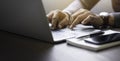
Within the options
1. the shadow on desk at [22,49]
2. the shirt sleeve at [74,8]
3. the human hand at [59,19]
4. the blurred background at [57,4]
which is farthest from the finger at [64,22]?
the blurred background at [57,4]

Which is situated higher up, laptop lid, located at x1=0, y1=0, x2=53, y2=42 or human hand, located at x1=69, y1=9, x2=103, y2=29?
laptop lid, located at x1=0, y1=0, x2=53, y2=42

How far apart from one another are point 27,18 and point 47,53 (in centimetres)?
20

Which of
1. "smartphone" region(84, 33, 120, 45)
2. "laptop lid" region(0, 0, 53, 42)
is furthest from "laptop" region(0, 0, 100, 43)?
"smartphone" region(84, 33, 120, 45)

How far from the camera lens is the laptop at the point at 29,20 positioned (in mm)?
790

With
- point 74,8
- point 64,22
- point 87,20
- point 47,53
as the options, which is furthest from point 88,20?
point 47,53

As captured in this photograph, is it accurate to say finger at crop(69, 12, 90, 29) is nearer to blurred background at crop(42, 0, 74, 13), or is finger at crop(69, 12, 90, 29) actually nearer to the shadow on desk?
the shadow on desk

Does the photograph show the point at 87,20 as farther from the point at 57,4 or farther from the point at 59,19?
the point at 57,4

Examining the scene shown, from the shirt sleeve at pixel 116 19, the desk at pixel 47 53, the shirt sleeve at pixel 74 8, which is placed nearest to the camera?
the desk at pixel 47 53

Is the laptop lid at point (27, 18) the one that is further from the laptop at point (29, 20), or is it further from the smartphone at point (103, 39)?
the smartphone at point (103, 39)

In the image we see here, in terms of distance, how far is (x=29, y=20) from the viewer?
0.85 metres

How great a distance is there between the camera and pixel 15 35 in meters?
1.01

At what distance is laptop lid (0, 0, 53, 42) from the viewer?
79cm

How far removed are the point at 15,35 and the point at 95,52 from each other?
441 mm

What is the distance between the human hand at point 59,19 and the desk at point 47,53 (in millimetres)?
232
